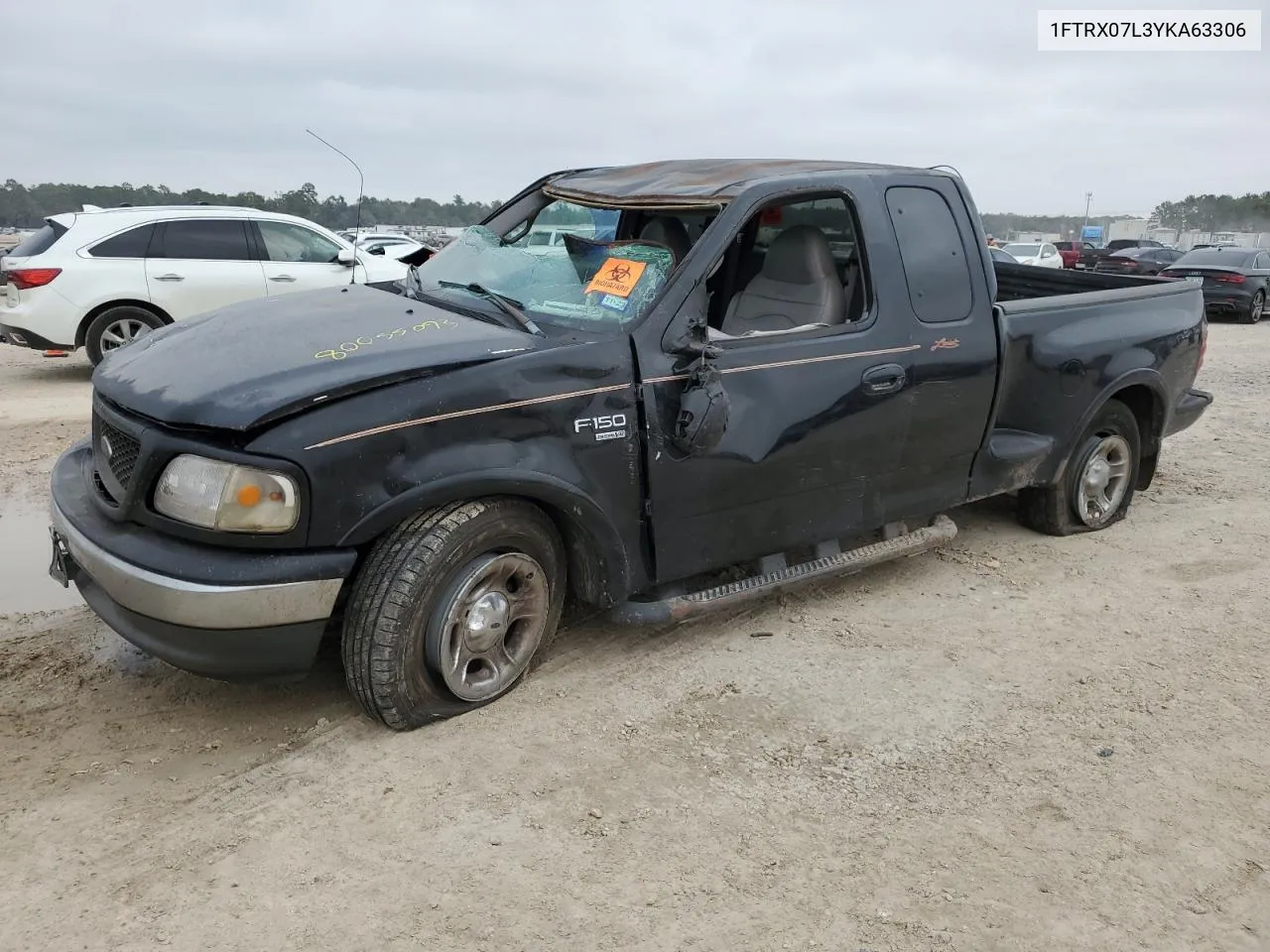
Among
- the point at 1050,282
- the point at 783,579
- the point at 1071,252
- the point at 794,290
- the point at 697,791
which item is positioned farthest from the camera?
the point at 1071,252

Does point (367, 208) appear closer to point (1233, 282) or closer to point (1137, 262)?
point (1233, 282)

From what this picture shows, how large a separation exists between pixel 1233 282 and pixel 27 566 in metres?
19.7

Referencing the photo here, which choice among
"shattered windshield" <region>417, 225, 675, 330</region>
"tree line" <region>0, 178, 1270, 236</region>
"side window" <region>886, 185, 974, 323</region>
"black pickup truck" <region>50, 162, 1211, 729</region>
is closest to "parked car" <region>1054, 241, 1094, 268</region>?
"tree line" <region>0, 178, 1270, 236</region>

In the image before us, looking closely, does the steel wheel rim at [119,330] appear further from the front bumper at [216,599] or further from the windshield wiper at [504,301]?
the front bumper at [216,599]

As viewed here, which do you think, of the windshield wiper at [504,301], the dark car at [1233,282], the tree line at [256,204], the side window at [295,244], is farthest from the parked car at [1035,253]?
the windshield wiper at [504,301]

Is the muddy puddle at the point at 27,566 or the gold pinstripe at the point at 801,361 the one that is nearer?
the gold pinstripe at the point at 801,361

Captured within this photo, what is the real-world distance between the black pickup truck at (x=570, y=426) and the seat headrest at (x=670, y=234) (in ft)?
0.07

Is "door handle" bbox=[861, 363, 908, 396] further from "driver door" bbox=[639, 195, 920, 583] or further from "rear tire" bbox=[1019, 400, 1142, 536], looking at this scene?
"rear tire" bbox=[1019, 400, 1142, 536]

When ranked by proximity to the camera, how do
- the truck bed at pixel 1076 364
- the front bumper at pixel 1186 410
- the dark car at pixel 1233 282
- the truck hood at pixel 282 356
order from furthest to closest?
the dark car at pixel 1233 282 → the front bumper at pixel 1186 410 → the truck bed at pixel 1076 364 → the truck hood at pixel 282 356

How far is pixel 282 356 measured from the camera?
129 inches

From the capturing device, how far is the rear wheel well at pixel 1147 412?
5.66m

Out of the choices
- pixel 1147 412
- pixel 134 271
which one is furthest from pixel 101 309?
pixel 1147 412

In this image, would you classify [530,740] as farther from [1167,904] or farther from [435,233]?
[435,233]

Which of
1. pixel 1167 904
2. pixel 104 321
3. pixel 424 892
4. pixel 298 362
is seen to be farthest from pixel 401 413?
pixel 104 321
